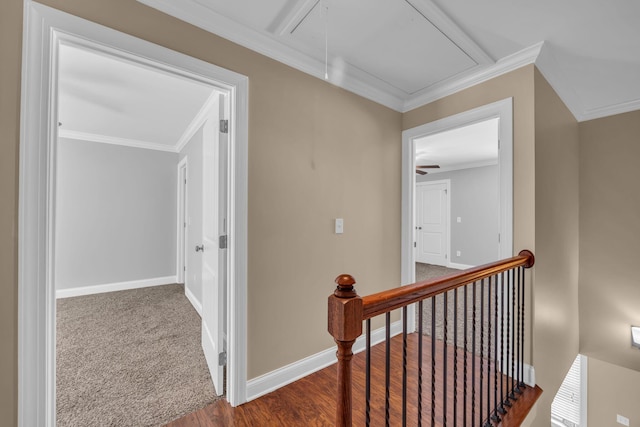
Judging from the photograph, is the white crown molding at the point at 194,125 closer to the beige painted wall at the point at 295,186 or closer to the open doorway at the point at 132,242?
the open doorway at the point at 132,242

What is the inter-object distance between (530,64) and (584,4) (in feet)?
1.52

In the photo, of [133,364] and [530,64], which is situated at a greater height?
[530,64]

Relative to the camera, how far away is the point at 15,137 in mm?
1183

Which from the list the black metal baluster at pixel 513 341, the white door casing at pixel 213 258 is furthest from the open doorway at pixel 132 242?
the black metal baluster at pixel 513 341

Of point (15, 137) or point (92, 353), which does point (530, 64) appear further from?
point (92, 353)

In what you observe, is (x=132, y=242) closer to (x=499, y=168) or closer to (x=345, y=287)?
(x=345, y=287)

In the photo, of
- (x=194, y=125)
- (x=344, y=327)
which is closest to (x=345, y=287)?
(x=344, y=327)

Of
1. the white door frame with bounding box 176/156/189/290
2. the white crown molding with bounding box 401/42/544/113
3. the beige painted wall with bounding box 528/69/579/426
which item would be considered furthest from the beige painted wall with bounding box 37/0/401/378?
the white door frame with bounding box 176/156/189/290

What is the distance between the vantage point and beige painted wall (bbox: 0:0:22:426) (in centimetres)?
116

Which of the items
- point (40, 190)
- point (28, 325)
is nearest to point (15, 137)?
point (40, 190)

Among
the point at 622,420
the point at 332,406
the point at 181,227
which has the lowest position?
the point at 622,420

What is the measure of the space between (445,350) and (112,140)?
17.3 ft

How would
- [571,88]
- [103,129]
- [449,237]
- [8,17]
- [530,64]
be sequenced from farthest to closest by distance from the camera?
[449,237] → [103,129] → [571,88] → [530,64] → [8,17]

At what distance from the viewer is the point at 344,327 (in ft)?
2.95
